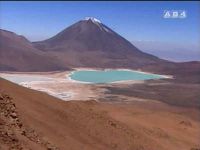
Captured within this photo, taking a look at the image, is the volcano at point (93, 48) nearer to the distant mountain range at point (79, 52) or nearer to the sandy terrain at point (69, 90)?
the distant mountain range at point (79, 52)

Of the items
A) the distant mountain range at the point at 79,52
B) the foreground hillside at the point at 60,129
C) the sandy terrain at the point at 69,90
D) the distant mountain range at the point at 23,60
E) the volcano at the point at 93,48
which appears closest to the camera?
the foreground hillside at the point at 60,129

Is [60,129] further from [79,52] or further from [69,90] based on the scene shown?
[79,52]

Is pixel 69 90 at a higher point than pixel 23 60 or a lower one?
lower

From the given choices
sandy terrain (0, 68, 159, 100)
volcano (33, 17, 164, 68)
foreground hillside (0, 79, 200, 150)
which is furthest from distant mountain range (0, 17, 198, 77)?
foreground hillside (0, 79, 200, 150)

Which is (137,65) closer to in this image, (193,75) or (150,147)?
(193,75)

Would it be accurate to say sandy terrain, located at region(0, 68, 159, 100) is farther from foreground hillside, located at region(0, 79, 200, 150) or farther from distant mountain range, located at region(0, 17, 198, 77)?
foreground hillside, located at region(0, 79, 200, 150)

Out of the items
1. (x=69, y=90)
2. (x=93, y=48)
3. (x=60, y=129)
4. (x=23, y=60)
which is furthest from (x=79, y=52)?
(x=60, y=129)

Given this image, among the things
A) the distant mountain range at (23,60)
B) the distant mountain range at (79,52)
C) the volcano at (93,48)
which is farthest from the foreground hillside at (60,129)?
the volcano at (93,48)
